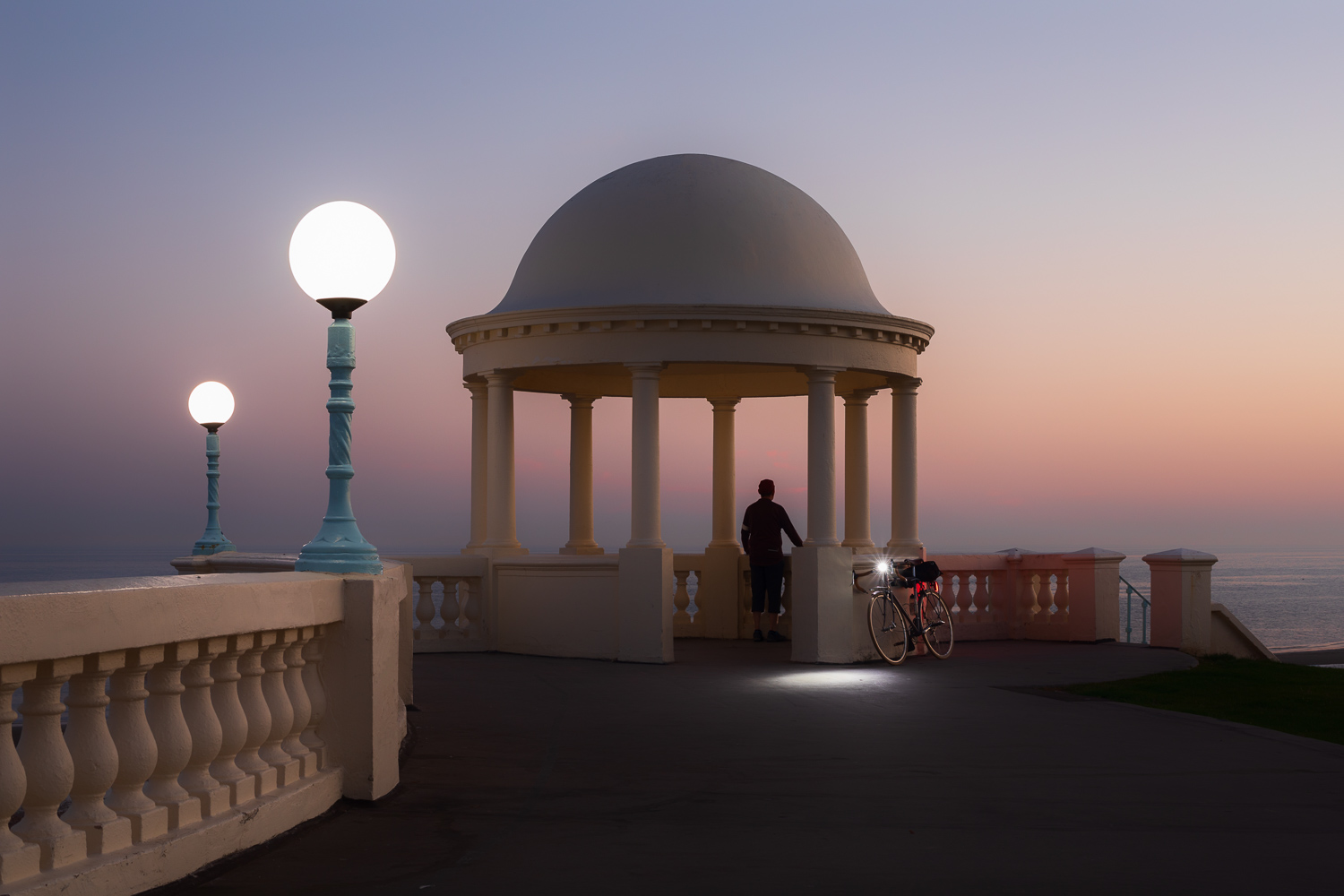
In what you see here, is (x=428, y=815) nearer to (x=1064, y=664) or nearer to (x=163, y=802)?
(x=163, y=802)

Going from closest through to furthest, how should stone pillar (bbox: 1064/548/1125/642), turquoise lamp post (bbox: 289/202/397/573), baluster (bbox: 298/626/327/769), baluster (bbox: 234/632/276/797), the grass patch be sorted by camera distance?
baluster (bbox: 234/632/276/797) < baluster (bbox: 298/626/327/769) < turquoise lamp post (bbox: 289/202/397/573) < the grass patch < stone pillar (bbox: 1064/548/1125/642)

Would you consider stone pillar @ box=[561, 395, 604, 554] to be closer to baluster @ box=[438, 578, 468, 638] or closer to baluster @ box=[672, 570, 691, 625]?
baluster @ box=[672, 570, 691, 625]

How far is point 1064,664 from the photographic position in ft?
48.9

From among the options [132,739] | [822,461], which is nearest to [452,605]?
[822,461]

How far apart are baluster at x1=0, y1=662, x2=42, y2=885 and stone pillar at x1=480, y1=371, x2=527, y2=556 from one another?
1210 centimetres

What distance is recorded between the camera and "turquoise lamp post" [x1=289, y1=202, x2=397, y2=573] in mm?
7359

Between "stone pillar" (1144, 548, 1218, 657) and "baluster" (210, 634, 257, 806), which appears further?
"stone pillar" (1144, 548, 1218, 657)

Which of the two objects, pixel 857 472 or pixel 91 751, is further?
pixel 857 472

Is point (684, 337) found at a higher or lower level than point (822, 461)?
higher

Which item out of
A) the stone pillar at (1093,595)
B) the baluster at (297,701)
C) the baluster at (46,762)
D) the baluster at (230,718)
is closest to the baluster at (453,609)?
the stone pillar at (1093,595)

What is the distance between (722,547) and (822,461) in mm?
3833

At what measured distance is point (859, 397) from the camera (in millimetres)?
18094

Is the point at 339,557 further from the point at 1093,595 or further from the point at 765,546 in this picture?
the point at 1093,595

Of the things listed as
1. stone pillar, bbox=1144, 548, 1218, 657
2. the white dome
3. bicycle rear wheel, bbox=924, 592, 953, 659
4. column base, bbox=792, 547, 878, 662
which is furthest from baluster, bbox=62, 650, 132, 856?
stone pillar, bbox=1144, 548, 1218, 657
